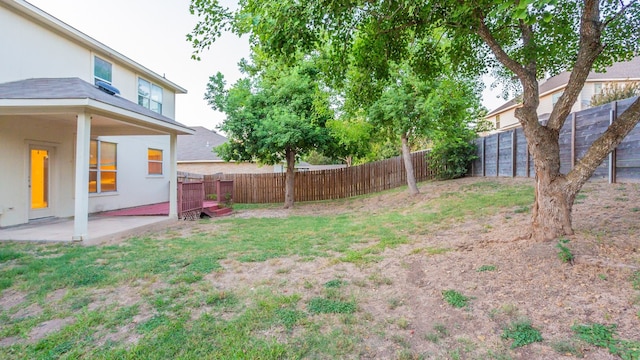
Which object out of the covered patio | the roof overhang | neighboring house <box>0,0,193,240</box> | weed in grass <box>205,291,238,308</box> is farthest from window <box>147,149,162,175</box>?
→ weed in grass <box>205,291,238,308</box>

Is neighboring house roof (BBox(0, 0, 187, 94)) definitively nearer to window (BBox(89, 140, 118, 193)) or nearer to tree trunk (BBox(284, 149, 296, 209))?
window (BBox(89, 140, 118, 193))

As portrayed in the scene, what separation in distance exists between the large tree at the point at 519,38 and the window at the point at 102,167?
26.8 ft

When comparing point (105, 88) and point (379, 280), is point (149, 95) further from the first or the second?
point (379, 280)

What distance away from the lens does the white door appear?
8547mm

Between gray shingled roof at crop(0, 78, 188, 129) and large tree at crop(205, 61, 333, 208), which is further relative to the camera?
large tree at crop(205, 61, 333, 208)

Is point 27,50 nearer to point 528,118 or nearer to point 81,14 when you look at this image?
point 81,14

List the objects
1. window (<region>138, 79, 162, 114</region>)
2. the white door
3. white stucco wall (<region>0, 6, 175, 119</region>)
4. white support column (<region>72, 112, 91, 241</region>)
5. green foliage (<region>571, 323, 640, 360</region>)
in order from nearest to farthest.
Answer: green foliage (<region>571, 323, 640, 360</region>) → white support column (<region>72, 112, 91, 241</region>) → white stucco wall (<region>0, 6, 175, 119</region>) → the white door → window (<region>138, 79, 162, 114</region>)

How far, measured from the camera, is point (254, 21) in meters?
3.81

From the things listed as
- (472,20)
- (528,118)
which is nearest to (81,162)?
(472,20)

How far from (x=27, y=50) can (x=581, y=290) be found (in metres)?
11.6

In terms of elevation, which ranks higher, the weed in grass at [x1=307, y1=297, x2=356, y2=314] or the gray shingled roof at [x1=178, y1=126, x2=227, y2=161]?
the gray shingled roof at [x1=178, y1=126, x2=227, y2=161]

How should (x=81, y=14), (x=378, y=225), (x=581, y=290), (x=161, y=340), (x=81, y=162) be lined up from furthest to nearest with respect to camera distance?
(x=81, y=14), (x=378, y=225), (x=81, y=162), (x=581, y=290), (x=161, y=340)

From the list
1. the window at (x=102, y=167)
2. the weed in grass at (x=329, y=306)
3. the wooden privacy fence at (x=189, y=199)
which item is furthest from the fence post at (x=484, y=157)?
the window at (x=102, y=167)

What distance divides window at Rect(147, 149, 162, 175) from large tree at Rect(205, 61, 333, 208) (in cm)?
270
